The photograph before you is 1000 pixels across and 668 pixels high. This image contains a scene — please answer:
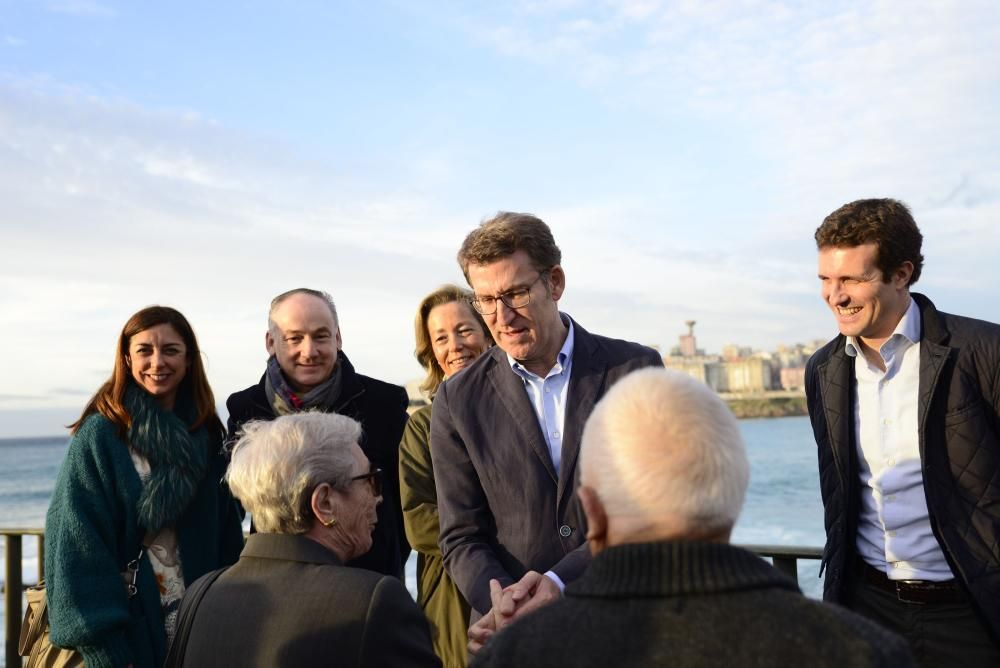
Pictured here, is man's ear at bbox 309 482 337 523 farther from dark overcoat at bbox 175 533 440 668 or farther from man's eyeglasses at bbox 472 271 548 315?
man's eyeglasses at bbox 472 271 548 315

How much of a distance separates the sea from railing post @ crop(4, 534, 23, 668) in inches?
36.6

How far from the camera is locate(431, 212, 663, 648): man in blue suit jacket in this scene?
8.75ft

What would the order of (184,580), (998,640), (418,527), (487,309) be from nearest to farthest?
(998,640) < (487,309) < (418,527) < (184,580)

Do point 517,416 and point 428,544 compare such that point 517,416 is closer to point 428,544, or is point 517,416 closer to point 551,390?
point 551,390

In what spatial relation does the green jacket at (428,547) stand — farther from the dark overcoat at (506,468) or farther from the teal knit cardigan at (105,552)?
the teal knit cardigan at (105,552)

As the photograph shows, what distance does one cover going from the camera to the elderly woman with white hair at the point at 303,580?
6.68 ft

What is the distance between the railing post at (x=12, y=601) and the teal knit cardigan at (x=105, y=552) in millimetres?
1968

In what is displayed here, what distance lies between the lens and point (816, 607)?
1290 millimetres

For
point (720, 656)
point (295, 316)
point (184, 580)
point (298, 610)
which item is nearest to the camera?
point (720, 656)

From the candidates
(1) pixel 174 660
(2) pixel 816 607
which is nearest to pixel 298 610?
(1) pixel 174 660

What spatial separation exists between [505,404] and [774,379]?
233ft

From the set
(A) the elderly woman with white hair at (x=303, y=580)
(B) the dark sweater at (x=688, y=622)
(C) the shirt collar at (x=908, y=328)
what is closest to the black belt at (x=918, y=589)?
(C) the shirt collar at (x=908, y=328)

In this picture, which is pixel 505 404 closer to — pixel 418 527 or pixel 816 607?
pixel 418 527

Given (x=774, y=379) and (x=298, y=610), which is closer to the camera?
(x=298, y=610)
